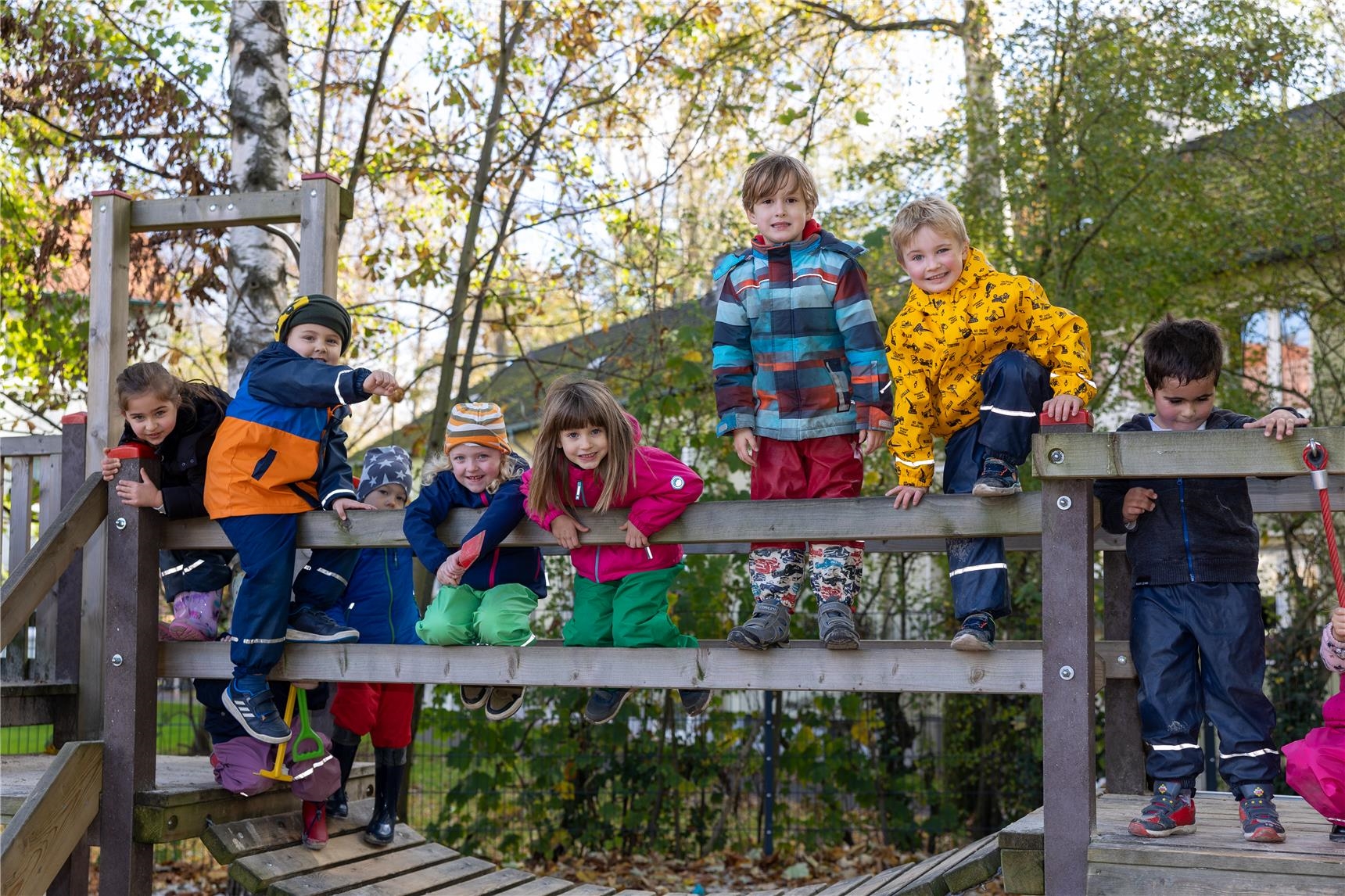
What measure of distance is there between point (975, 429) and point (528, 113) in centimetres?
684

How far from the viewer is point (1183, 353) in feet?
12.7

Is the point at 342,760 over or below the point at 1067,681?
below

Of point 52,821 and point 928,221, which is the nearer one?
point 928,221

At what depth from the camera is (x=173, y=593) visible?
5.18 metres

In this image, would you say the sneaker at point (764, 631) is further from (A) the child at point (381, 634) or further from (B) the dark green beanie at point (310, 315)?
(B) the dark green beanie at point (310, 315)

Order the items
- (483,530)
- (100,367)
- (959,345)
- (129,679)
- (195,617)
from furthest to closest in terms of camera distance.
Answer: (100,367) → (195,617) → (129,679) → (483,530) → (959,345)

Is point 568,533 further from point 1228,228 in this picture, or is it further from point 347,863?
point 1228,228

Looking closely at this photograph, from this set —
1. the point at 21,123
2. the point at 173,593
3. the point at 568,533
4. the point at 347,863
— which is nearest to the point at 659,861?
the point at 347,863

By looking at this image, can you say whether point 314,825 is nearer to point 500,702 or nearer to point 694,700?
point 500,702

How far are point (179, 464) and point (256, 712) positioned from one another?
1046mm

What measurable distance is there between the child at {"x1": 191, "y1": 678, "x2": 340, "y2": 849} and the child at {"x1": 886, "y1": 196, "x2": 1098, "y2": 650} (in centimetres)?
257

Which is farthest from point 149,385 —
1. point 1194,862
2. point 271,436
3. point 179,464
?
point 1194,862

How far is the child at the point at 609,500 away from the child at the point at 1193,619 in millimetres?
1490

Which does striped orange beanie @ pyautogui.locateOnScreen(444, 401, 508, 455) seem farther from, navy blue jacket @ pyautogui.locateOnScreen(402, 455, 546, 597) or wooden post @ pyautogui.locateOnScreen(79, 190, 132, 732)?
wooden post @ pyautogui.locateOnScreen(79, 190, 132, 732)
